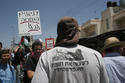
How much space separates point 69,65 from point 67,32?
1.16ft

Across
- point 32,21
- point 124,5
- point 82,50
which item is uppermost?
point 124,5

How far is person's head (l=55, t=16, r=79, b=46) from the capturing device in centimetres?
160

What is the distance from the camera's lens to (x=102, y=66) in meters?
1.60

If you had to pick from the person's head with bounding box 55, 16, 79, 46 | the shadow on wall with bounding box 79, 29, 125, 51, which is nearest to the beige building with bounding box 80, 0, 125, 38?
the shadow on wall with bounding box 79, 29, 125, 51

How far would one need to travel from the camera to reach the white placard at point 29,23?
21.3 ft

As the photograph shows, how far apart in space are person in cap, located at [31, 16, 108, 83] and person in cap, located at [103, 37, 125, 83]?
40.8 inches

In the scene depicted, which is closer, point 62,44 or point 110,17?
point 62,44

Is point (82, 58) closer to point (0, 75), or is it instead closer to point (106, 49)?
point (106, 49)

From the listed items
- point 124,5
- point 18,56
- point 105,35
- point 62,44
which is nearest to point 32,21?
point 18,56

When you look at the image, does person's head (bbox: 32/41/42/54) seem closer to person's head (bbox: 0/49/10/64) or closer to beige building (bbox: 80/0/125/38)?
person's head (bbox: 0/49/10/64)

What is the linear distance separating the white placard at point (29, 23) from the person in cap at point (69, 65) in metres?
5.07

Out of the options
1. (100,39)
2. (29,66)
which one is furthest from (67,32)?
(100,39)

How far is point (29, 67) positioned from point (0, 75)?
78 centimetres

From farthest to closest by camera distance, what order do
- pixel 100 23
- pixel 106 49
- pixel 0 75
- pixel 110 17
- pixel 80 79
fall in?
1. pixel 100 23
2. pixel 110 17
3. pixel 0 75
4. pixel 106 49
5. pixel 80 79
